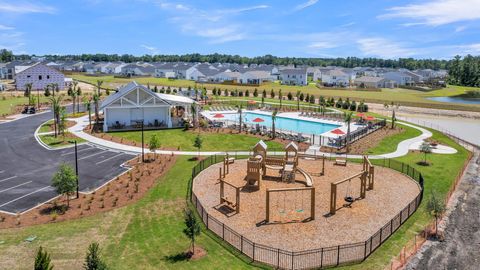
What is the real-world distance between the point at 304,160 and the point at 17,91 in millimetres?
77664

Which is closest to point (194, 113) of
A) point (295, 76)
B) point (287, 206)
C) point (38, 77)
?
point (287, 206)

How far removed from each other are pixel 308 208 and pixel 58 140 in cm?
3132

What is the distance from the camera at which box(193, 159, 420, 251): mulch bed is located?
69.1 feet

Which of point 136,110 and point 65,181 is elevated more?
point 136,110

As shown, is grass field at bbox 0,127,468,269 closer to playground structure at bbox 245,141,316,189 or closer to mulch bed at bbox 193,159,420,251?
mulch bed at bbox 193,159,420,251

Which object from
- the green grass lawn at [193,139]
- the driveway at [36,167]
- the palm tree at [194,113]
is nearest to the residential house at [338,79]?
the palm tree at [194,113]

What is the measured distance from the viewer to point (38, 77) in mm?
95188

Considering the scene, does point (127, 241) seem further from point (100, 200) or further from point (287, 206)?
point (287, 206)

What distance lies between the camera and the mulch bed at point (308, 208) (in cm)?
2105

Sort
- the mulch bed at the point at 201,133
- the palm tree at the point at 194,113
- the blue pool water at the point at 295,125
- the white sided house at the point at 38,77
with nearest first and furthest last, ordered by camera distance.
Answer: the mulch bed at the point at 201,133
the palm tree at the point at 194,113
the blue pool water at the point at 295,125
the white sided house at the point at 38,77

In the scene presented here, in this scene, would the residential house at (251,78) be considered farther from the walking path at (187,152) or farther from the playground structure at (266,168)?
the playground structure at (266,168)

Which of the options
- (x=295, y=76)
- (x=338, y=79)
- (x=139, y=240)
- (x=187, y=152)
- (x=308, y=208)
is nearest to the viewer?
(x=139, y=240)

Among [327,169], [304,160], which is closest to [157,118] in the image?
[304,160]

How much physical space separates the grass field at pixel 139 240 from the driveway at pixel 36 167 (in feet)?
16.2
